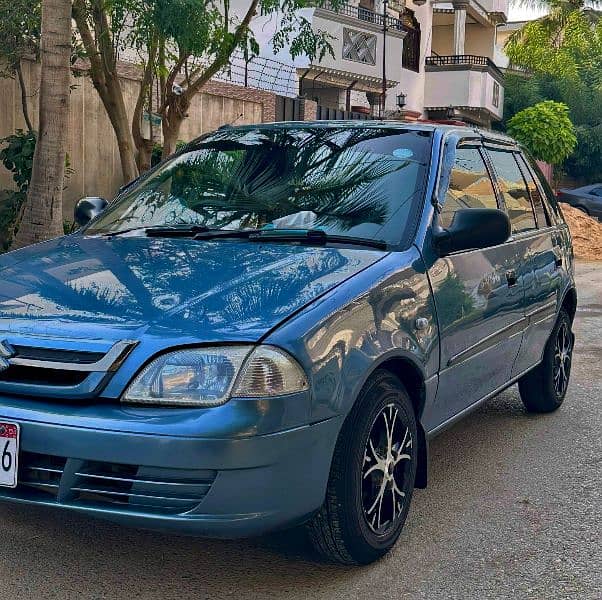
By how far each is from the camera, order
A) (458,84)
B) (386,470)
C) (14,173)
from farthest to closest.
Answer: (458,84) → (14,173) → (386,470)

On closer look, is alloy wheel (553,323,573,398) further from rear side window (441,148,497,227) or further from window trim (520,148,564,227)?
rear side window (441,148,497,227)

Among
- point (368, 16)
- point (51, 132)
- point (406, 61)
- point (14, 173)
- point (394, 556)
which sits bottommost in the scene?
point (394, 556)

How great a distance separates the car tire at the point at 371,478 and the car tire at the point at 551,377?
7.59 ft

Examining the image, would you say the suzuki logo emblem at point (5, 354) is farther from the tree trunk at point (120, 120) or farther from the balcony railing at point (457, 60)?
the balcony railing at point (457, 60)

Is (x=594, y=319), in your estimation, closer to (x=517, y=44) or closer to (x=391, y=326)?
(x=391, y=326)

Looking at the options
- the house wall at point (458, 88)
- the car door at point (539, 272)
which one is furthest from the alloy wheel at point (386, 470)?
the house wall at point (458, 88)

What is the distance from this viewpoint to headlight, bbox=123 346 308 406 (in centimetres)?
284

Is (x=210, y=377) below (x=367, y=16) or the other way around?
below

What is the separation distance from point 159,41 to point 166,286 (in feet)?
19.3

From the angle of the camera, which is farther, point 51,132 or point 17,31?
point 17,31

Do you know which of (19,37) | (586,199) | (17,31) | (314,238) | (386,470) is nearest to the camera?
(386,470)

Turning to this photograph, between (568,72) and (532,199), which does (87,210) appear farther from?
(568,72)

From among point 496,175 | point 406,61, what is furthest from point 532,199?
point 406,61

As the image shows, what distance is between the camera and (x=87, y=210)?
4.72 metres
